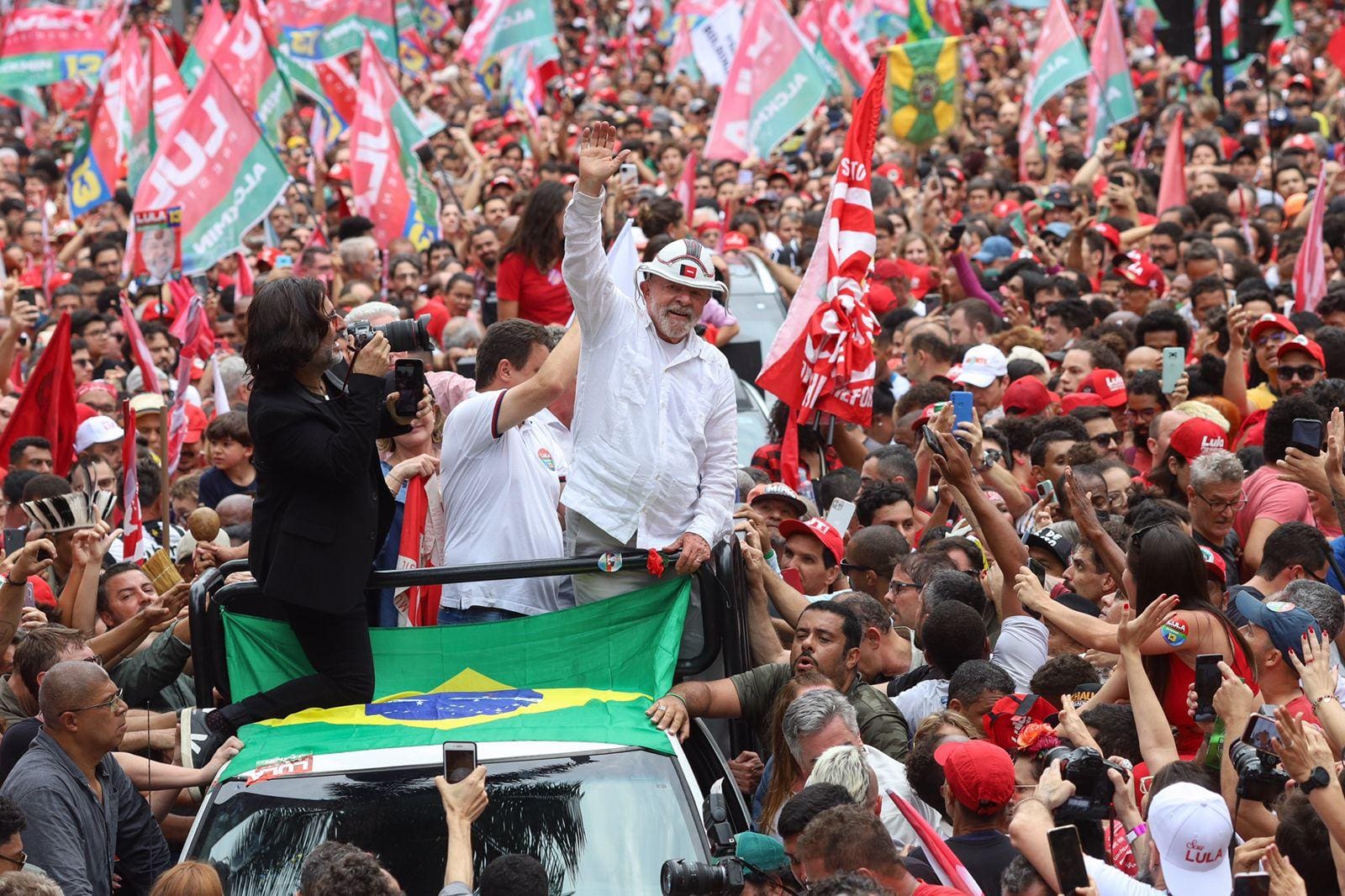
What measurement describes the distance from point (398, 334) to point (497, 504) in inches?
37.1

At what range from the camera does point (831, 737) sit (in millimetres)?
5832

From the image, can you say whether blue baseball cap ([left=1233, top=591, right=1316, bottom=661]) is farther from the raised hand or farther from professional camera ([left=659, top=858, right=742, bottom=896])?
the raised hand

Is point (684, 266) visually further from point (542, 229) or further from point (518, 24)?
point (518, 24)

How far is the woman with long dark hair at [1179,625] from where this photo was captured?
6293 millimetres

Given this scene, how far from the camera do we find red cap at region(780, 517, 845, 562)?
8203 mm

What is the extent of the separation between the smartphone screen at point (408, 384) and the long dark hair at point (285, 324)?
309 millimetres

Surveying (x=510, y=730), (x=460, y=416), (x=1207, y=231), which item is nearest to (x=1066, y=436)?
(x=460, y=416)

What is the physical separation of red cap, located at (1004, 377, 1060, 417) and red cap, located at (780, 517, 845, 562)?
2.41m

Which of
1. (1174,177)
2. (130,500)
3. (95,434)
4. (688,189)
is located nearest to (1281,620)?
(130,500)

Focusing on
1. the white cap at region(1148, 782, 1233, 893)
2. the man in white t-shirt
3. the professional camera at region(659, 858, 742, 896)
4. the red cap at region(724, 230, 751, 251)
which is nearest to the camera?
the white cap at region(1148, 782, 1233, 893)

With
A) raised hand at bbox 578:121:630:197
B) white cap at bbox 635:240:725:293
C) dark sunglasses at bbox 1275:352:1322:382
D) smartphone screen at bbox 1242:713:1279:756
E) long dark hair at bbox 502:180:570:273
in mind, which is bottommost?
dark sunglasses at bbox 1275:352:1322:382

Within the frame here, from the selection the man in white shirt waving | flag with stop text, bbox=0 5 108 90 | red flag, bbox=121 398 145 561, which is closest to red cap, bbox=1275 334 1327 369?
the man in white shirt waving

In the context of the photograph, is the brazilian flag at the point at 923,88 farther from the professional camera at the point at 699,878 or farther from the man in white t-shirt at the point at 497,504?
the professional camera at the point at 699,878

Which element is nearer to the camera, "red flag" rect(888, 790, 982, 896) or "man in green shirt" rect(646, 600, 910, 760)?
"red flag" rect(888, 790, 982, 896)
